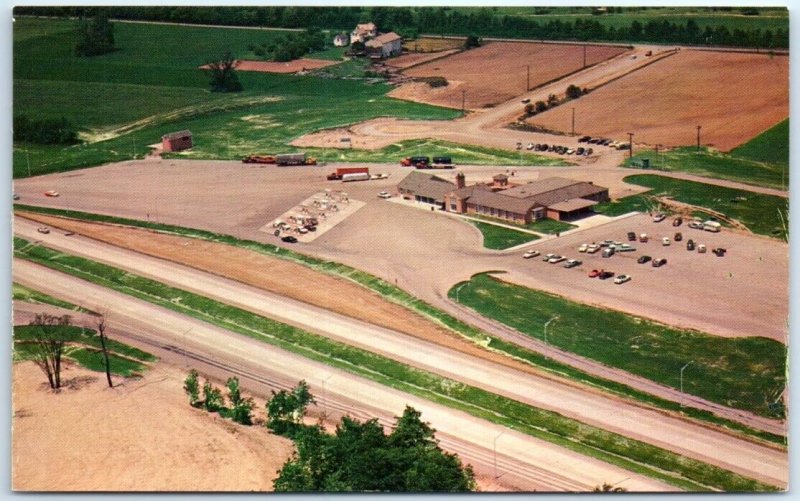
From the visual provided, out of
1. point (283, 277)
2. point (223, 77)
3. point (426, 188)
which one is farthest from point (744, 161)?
point (223, 77)

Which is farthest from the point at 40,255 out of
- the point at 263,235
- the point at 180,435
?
the point at 180,435

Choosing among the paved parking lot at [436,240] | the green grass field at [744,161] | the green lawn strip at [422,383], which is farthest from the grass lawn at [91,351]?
the green grass field at [744,161]

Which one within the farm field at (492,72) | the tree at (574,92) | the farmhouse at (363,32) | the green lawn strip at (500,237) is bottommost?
the green lawn strip at (500,237)

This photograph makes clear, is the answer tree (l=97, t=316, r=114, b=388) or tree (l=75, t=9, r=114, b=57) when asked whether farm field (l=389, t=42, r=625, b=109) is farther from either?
tree (l=97, t=316, r=114, b=388)

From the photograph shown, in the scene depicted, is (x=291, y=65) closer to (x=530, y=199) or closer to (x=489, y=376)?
(x=530, y=199)

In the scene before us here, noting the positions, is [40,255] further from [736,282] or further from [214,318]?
[736,282]

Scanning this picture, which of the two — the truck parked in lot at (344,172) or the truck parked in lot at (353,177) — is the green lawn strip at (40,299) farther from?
the truck parked in lot at (353,177)
